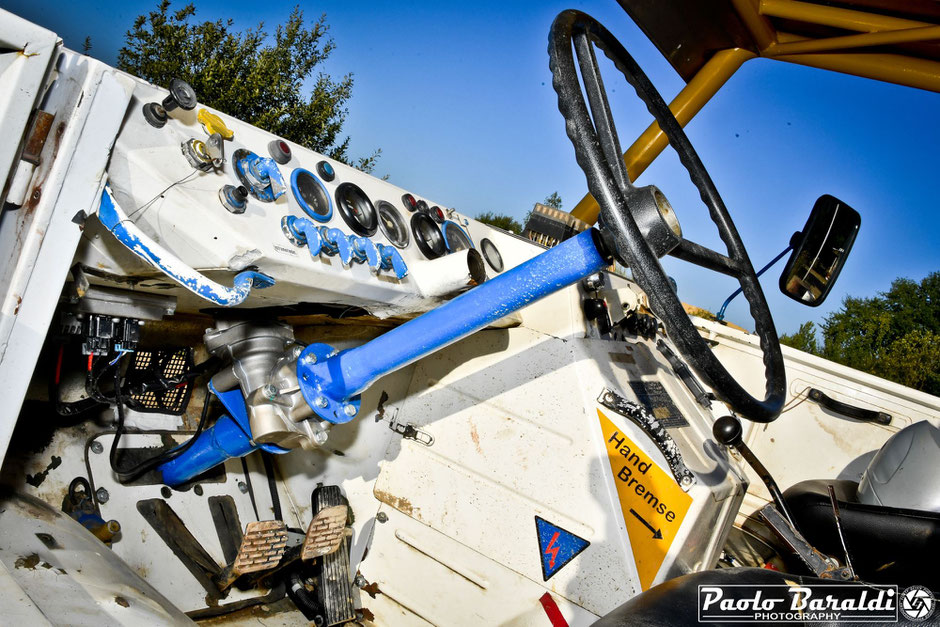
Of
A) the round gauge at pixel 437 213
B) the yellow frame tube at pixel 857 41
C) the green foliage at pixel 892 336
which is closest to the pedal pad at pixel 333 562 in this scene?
the round gauge at pixel 437 213

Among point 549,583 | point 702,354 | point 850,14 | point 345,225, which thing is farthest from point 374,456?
point 850,14

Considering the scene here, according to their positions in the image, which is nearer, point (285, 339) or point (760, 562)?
point (285, 339)

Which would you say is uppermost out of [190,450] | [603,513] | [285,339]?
[285,339]

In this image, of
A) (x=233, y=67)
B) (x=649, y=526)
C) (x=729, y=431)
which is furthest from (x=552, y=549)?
(x=233, y=67)

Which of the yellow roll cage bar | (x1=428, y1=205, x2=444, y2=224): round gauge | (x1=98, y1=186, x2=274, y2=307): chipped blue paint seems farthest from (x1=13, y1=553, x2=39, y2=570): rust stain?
the yellow roll cage bar

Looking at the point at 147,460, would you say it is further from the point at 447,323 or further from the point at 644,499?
the point at 644,499

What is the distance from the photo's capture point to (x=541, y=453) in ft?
5.77

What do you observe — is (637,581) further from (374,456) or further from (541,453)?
(374,456)

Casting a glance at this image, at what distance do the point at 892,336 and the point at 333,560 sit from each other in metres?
17.3

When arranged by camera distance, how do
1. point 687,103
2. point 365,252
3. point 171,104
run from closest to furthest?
1. point 171,104
2. point 365,252
3. point 687,103

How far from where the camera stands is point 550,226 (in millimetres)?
2230

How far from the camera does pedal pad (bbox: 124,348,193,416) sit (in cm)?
185

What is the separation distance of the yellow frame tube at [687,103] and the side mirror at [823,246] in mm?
1449

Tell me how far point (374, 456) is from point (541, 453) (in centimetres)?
63
